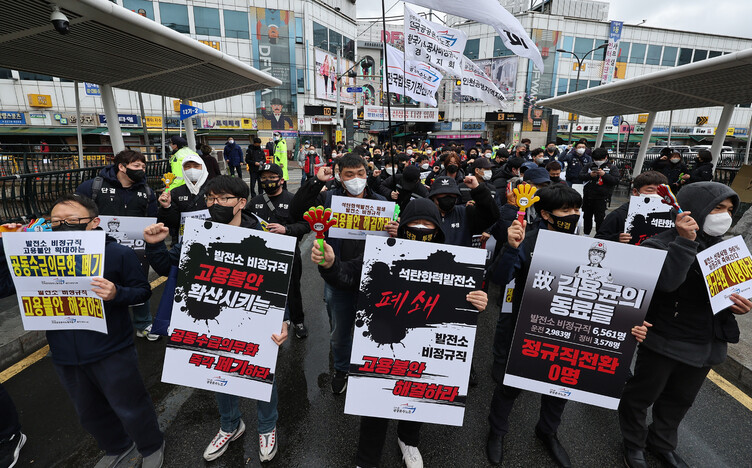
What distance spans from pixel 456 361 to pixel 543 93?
41060 mm

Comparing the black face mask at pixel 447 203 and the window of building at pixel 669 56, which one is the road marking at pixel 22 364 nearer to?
the black face mask at pixel 447 203

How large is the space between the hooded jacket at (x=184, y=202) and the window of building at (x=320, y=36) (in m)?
33.6

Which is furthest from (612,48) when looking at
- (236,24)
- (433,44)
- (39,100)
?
(39,100)

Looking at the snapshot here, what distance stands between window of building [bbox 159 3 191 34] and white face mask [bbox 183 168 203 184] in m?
32.2

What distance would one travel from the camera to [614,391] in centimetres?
229

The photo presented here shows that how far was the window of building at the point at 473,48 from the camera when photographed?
3636 cm

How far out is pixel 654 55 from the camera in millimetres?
37688

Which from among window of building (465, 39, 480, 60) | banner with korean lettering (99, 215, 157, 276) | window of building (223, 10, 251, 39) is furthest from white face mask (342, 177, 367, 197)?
window of building (465, 39, 480, 60)

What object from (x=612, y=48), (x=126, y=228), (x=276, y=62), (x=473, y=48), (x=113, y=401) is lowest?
(x=113, y=401)

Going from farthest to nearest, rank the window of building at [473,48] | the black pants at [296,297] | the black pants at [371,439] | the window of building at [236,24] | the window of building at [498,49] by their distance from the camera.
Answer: the window of building at [473,48]
the window of building at [498,49]
the window of building at [236,24]
the black pants at [296,297]
the black pants at [371,439]

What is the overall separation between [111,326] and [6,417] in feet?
3.86

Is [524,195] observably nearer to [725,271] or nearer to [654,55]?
[725,271]

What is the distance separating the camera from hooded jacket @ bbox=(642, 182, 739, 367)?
2.19 meters

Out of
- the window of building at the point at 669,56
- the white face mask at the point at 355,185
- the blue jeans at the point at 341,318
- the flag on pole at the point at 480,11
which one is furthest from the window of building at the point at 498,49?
the blue jeans at the point at 341,318
